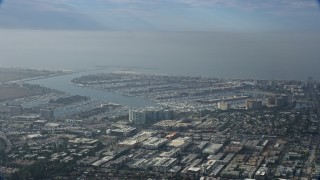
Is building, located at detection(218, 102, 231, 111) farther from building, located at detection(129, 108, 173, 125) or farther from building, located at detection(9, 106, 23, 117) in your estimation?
building, located at detection(9, 106, 23, 117)

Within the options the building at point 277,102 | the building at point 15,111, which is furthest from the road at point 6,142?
the building at point 277,102

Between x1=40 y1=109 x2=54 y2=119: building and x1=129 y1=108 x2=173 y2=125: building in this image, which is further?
x1=40 y1=109 x2=54 y2=119: building

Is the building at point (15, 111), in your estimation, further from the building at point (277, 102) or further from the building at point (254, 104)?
the building at point (277, 102)

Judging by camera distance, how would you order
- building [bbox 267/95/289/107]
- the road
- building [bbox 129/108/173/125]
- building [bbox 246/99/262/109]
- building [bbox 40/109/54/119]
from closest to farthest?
the road < building [bbox 129/108/173/125] < building [bbox 40/109/54/119] < building [bbox 246/99/262/109] < building [bbox 267/95/289/107]

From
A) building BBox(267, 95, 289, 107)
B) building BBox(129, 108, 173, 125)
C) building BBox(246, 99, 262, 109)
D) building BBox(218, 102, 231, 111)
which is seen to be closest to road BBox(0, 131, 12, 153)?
building BBox(129, 108, 173, 125)

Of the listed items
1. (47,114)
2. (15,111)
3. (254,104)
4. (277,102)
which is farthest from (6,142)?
(277,102)

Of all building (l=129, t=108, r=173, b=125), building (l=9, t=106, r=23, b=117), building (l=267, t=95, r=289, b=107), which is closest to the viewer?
building (l=129, t=108, r=173, b=125)

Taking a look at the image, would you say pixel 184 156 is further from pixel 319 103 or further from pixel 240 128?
pixel 319 103

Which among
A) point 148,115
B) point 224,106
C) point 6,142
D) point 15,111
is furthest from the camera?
point 224,106

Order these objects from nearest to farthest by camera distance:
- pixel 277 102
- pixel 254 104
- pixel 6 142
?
pixel 6 142, pixel 254 104, pixel 277 102

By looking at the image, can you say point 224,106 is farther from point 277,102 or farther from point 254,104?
point 277,102
